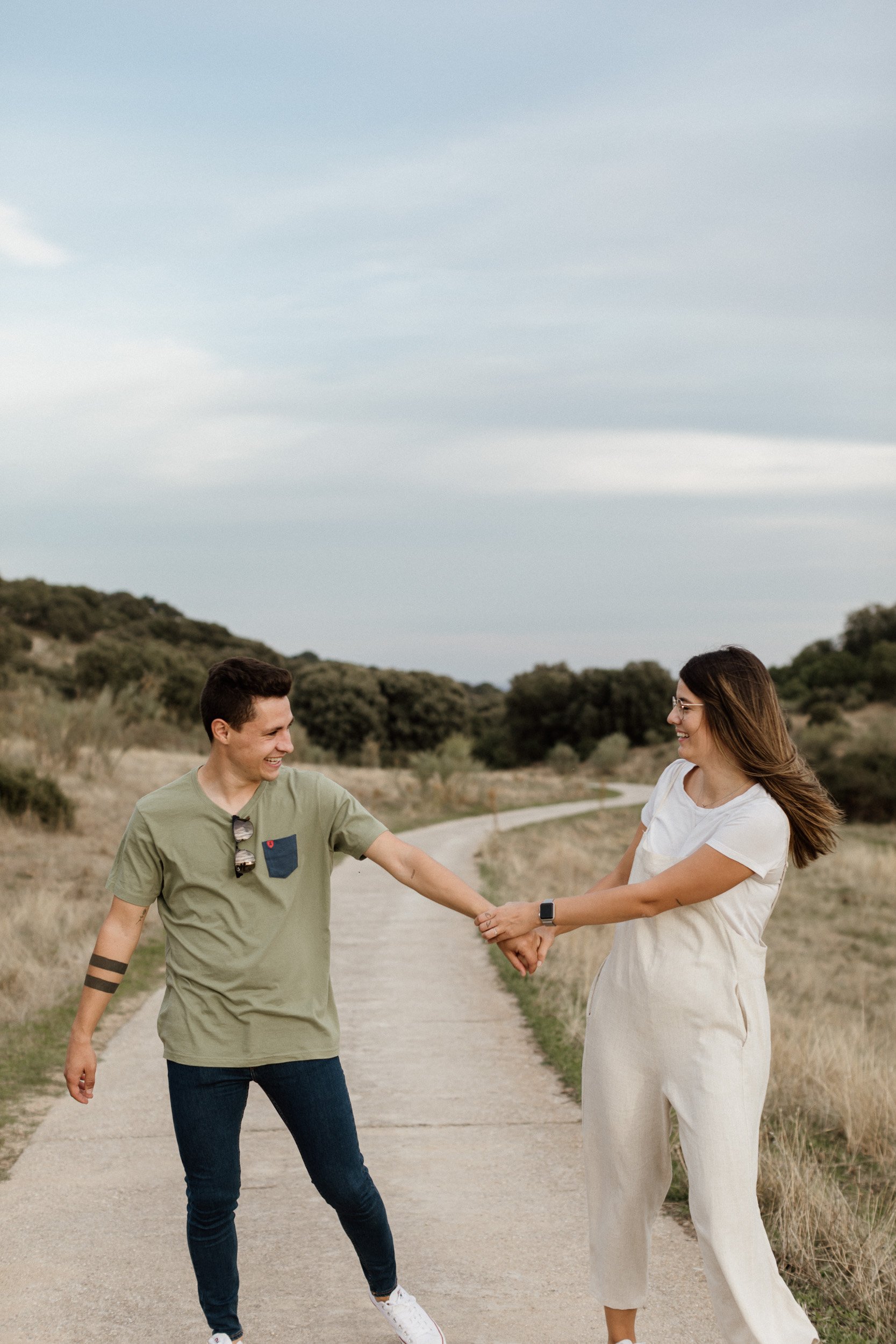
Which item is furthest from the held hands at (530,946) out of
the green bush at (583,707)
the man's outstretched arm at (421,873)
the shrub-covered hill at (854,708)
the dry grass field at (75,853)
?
the green bush at (583,707)

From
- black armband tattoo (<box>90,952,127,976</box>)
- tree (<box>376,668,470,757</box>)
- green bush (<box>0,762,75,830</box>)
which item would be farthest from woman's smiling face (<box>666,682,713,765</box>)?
tree (<box>376,668,470,757</box>)

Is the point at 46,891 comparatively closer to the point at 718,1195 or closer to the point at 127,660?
the point at 718,1195

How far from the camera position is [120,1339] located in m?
3.64

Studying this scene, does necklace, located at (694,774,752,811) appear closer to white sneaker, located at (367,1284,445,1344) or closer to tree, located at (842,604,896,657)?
white sneaker, located at (367,1284,445,1344)

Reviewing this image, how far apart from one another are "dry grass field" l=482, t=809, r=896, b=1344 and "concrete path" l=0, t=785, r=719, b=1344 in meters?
0.38

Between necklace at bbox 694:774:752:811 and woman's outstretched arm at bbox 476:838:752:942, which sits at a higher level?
necklace at bbox 694:774:752:811

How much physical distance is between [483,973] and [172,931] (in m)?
7.18

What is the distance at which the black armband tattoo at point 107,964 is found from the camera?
10.8 feet

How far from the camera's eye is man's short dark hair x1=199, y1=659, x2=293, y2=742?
128 inches

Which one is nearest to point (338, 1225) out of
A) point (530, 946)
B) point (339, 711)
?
point (530, 946)

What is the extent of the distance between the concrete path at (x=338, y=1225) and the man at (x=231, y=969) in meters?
0.68

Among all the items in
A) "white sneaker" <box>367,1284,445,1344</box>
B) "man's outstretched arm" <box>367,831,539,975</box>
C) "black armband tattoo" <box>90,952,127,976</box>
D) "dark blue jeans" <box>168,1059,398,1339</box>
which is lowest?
"white sneaker" <box>367,1284,445,1344</box>

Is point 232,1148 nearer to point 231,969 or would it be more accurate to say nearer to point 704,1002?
point 231,969

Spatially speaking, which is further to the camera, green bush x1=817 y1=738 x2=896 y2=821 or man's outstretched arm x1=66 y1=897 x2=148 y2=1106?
green bush x1=817 y1=738 x2=896 y2=821
